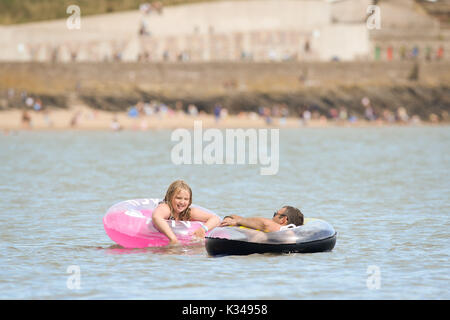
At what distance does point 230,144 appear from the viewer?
55562 mm

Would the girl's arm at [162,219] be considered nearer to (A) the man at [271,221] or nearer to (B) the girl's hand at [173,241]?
(B) the girl's hand at [173,241]

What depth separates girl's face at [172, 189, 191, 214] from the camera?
15242mm

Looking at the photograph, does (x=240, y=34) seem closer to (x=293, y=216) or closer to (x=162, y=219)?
(x=162, y=219)

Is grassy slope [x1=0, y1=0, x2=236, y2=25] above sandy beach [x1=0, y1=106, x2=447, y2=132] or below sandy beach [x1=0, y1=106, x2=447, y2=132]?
above

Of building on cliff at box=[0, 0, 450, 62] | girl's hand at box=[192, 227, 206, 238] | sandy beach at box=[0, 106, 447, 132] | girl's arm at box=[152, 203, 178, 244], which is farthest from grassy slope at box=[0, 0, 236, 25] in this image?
girl's arm at box=[152, 203, 178, 244]

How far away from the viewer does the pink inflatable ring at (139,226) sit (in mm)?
15703

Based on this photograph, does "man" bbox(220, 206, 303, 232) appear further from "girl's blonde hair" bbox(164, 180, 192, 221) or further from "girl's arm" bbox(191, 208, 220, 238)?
"girl's blonde hair" bbox(164, 180, 192, 221)

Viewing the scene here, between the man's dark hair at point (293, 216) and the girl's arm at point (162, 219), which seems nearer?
the man's dark hair at point (293, 216)

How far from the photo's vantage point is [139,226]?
1578 cm

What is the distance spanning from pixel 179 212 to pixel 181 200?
0.38 meters

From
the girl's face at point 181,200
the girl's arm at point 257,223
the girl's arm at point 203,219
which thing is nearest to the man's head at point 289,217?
the girl's arm at point 257,223

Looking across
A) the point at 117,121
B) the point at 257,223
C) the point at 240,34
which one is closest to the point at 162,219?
the point at 257,223

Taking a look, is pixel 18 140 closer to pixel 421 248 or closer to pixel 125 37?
pixel 125 37
